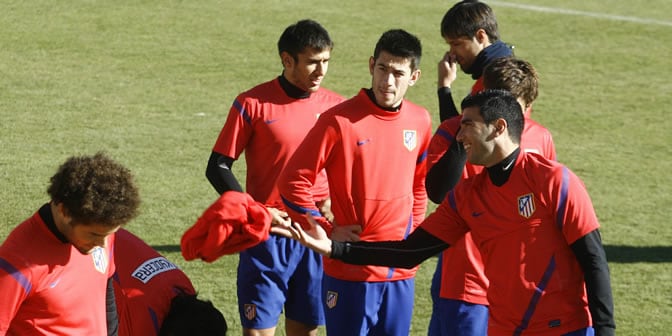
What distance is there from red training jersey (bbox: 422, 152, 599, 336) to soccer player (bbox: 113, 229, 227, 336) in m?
1.18

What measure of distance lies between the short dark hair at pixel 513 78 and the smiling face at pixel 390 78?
24.6 inches

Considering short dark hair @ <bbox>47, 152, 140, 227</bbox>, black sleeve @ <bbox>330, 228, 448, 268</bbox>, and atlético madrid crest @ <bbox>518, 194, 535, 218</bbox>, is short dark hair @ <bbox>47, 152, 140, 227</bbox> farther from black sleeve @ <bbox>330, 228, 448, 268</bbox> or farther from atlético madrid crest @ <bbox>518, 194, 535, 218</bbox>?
atlético madrid crest @ <bbox>518, 194, 535, 218</bbox>

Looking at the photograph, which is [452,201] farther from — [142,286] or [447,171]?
[142,286]

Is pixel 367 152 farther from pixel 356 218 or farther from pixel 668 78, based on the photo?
pixel 668 78

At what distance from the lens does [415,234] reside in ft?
16.7

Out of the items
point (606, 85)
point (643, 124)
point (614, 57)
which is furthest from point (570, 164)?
point (614, 57)

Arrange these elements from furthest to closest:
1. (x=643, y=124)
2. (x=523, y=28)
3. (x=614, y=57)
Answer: (x=523, y=28) → (x=614, y=57) → (x=643, y=124)

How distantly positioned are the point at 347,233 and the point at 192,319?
139 centimetres

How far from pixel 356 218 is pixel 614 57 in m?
11.4

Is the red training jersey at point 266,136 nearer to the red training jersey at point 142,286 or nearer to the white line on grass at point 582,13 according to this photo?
the red training jersey at point 142,286

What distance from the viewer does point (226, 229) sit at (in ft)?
13.0

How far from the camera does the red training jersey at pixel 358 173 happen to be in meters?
5.86

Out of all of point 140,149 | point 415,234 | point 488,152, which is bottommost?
point 140,149

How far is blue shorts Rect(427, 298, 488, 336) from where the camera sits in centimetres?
575
